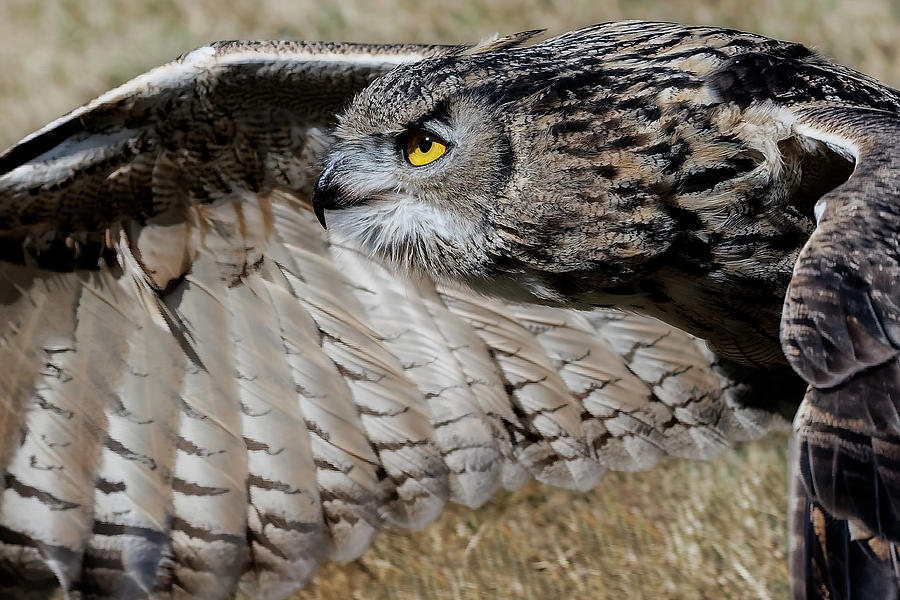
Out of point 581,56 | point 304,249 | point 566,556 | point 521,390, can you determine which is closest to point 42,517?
point 304,249

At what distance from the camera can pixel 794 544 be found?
5.77 feet

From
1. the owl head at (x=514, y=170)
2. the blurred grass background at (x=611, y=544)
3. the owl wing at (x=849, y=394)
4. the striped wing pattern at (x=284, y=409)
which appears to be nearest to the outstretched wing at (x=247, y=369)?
the striped wing pattern at (x=284, y=409)

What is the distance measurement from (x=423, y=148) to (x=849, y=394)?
3.60ft

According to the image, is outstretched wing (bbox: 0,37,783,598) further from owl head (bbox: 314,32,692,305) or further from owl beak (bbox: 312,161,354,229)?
owl head (bbox: 314,32,692,305)

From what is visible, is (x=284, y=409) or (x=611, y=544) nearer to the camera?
(x=284, y=409)

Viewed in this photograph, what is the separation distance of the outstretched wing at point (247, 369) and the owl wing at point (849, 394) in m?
1.41

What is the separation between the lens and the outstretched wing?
2.81 meters

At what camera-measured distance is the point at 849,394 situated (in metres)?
1.72

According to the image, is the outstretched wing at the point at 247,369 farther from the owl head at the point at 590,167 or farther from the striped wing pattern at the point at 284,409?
the owl head at the point at 590,167

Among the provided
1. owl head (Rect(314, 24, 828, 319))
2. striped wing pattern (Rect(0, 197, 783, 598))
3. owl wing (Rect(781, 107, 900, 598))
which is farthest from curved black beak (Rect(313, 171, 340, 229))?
owl wing (Rect(781, 107, 900, 598))

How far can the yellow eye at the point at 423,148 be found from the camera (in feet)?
7.68

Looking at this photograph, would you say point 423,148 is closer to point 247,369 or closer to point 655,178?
point 655,178

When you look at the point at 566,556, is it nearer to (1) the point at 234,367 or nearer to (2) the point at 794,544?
(1) the point at 234,367

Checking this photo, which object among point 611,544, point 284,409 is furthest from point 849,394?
point 611,544
